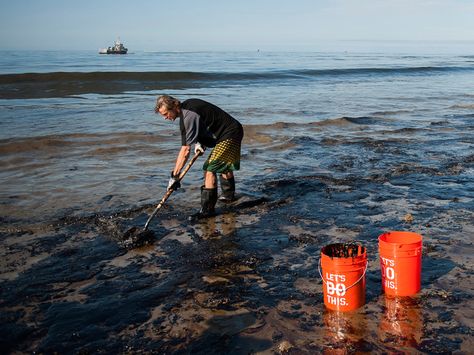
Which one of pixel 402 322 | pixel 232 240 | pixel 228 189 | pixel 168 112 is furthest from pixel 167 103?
pixel 402 322

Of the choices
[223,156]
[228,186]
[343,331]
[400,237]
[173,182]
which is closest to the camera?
[343,331]

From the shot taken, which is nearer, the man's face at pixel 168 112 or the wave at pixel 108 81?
the man's face at pixel 168 112

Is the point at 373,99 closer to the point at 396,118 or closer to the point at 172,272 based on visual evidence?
the point at 396,118

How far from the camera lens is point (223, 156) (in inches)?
265

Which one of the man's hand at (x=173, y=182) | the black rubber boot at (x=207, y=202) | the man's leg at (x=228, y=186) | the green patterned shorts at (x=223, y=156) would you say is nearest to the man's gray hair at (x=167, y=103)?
the man's hand at (x=173, y=182)

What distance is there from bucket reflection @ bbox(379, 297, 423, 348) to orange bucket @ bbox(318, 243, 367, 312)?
0.90ft

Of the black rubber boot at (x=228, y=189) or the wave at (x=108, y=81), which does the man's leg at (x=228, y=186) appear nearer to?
the black rubber boot at (x=228, y=189)

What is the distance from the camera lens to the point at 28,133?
1351 centimetres

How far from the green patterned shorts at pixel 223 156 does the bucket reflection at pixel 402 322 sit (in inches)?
126

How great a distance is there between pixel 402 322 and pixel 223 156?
3.54 m

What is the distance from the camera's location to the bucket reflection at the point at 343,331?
143 inches

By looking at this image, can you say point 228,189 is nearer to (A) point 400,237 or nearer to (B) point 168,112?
(B) point 168,112

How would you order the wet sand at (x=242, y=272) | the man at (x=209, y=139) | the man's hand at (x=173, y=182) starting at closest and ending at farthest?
1. the wet sand at (x=242, y=272)
2. the man at (x=209, y=139)
3. the man's hand at (x=173, y=182)

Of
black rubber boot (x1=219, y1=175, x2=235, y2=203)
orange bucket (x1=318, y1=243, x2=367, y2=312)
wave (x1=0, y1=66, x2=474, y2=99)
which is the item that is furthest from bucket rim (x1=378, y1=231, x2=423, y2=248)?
wave (x1=0, y1=66, x2=474, y2=99)
